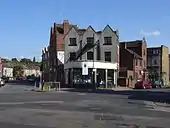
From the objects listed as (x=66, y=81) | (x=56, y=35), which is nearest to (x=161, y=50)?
(x=56, y=35)

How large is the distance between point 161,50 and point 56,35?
3952cm

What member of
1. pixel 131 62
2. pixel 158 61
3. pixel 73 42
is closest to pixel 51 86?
pixel 73 42

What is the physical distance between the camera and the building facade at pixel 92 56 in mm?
73688

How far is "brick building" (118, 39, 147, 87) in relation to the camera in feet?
A: 276

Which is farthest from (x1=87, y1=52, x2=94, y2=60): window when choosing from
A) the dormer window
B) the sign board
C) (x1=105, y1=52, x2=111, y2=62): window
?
the sign board

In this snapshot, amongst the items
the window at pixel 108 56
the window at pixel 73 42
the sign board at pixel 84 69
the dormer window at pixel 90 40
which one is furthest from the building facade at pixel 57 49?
the sign board at pixel 84 69

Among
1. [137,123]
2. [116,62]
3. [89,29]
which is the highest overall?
[89,29]

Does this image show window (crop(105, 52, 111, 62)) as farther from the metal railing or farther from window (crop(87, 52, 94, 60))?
the metal railing

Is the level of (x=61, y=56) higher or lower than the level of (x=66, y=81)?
higher

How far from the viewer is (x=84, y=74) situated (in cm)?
7188

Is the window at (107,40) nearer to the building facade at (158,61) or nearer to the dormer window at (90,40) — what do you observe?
the dormer window at (90,40)

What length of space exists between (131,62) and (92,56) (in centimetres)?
1421

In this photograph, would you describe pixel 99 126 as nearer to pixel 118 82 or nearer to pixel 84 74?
pixel 84 74

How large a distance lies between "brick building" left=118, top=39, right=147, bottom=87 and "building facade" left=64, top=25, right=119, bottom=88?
18.5ft
